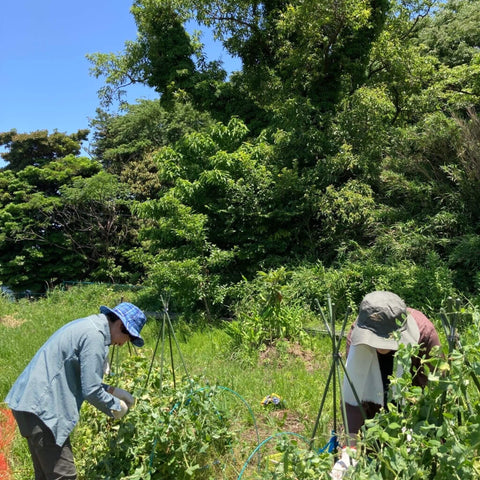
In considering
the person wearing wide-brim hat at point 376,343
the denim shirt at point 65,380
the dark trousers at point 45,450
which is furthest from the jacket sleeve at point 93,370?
the person wearing wide-brim hat at point 376,343

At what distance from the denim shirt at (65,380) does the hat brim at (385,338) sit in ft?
4.69

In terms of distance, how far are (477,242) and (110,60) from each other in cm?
994

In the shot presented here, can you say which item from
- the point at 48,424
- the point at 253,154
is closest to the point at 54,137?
the point at 253,154

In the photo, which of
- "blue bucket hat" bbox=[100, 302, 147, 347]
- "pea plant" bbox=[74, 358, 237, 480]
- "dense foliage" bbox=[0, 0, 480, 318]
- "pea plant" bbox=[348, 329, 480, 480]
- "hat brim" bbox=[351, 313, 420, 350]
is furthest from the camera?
"dense foliage" bbox=[0, 0, 480, 318]

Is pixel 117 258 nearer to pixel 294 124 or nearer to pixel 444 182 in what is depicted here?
pixel 294 124

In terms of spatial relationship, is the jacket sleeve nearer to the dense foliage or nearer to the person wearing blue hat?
the person wearing blue hat

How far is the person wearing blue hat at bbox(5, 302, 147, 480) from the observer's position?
Answer: 94.6 inches

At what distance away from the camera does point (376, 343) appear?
219 centimetres

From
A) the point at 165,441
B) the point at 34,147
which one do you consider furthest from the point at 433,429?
the point at 34,147

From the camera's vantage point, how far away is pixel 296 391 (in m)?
4.28

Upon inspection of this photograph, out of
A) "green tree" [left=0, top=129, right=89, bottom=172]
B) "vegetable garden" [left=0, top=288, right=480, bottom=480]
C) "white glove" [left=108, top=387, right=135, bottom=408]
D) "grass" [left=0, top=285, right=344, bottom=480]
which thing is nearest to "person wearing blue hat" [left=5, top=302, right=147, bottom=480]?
"white glove" [left=108, top=387, right=135, bottom=408]

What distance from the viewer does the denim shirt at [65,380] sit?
2.40m

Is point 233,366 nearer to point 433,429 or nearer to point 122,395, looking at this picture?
point 122,395

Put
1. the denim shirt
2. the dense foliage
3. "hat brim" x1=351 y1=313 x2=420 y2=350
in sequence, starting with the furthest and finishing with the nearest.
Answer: the dense foliage < the denim shirt < "hat brim" x1=351 y1=313 x2=420 y2=350
